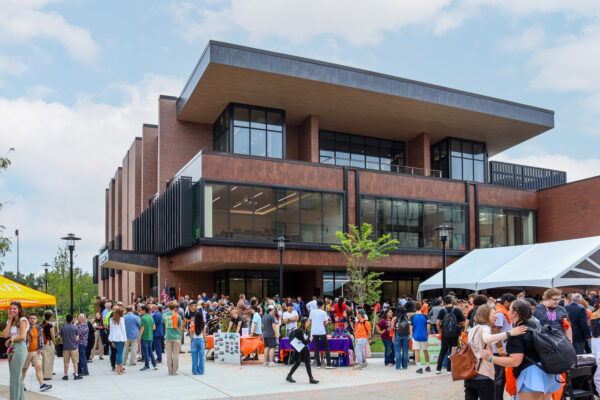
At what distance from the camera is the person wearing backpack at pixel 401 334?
1544 centimetres

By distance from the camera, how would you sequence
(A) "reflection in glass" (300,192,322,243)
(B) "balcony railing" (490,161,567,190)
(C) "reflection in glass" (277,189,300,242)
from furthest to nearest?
(B) "balcony railing" (490,161,567,190) < (A) "reflection in glass" (300,192,322,243) < (C) "reflection in glass" (277,189,300,242)

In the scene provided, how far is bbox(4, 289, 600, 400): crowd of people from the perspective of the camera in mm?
7324

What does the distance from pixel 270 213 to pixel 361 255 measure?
17.2ft

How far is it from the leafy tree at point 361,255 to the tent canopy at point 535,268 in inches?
122

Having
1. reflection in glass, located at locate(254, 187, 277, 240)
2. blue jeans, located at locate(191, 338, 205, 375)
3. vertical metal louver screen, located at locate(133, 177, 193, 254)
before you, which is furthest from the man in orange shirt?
reflection in glass, located at locate(254, 187, 277, 240)

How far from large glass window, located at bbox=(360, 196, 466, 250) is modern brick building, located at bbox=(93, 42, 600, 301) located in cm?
7

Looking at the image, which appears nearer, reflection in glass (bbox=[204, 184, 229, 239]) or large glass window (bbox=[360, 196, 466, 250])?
reflection in glass (bbox=[204, 184, 229, 239])

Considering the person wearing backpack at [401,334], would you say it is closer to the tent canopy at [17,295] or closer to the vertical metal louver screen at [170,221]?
the tent canopy at [17,295]

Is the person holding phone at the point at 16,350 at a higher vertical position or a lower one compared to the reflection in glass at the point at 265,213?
lower

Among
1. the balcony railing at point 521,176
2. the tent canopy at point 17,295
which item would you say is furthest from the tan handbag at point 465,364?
the balcony railing at point 521,176

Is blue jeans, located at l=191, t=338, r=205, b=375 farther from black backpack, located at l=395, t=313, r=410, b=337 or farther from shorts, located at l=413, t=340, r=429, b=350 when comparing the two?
shorts, located at l=413, t=340, r=429, b=350

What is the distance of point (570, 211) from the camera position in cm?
3659

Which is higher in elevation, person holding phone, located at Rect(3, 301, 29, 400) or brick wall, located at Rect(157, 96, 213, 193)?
brick wall, located at Rect(157, 96, 213, 193)

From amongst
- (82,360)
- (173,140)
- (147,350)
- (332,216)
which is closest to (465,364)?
(147,350)
